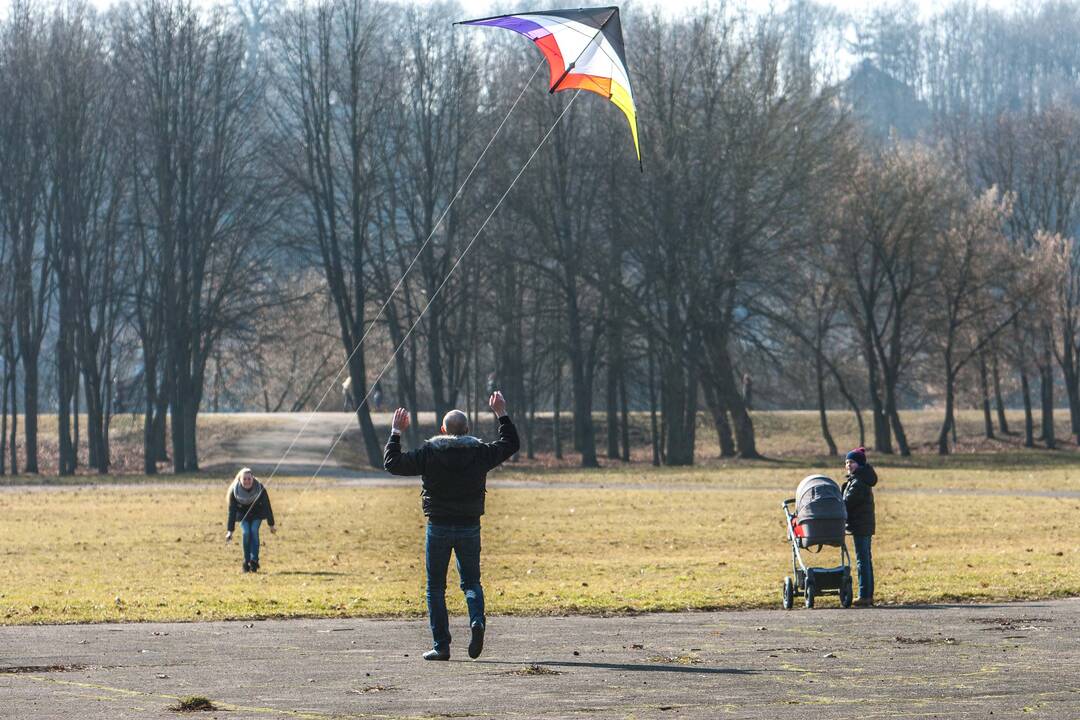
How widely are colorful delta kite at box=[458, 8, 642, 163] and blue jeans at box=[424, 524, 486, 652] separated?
6.44m

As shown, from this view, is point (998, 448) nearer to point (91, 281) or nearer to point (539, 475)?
point (539, 475)

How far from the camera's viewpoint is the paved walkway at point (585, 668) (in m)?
10.9

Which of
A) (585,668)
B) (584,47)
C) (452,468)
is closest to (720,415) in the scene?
(584,47)

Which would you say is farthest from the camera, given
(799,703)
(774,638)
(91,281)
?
(91,281)

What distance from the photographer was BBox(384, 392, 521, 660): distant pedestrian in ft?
43.3

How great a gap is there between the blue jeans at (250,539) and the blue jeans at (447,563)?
36.1ft

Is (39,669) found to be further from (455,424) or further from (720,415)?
(720,415)

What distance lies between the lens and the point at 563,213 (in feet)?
201

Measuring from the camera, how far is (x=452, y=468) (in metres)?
13.2

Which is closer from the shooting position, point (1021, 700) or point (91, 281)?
point (1021, 700)

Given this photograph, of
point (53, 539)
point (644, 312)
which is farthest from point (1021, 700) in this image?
point (644, 312)

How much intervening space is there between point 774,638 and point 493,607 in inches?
167

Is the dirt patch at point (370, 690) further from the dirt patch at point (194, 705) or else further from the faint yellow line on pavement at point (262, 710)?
the dirt patch at point (194, 705)

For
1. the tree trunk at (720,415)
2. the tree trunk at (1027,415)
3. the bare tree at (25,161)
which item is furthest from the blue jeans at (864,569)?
the tree trunk at (1027,415)
